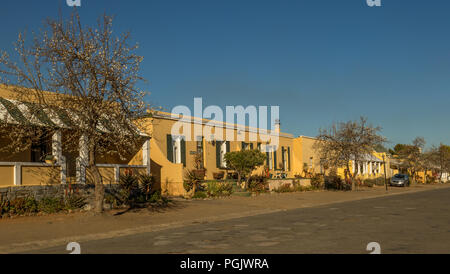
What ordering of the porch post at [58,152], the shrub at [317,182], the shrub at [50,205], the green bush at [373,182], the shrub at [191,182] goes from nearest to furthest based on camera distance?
the shrub at [50,205] < the porch post at [58,152] < the shrub at [191,182] < the shrub at [317,182] < the green bush at [373,182]

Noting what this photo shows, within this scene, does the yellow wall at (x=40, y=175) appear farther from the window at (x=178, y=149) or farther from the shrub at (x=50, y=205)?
the window at (x=178, y=149)

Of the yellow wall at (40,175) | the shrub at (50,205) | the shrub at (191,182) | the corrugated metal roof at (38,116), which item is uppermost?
the corrugated metal roof at (38,116)

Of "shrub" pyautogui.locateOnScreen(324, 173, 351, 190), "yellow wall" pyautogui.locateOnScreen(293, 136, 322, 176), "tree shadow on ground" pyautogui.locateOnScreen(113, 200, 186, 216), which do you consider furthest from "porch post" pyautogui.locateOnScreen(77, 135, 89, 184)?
"shrub" pyautogui.locateOnScreen(324, 173, 351, 190)

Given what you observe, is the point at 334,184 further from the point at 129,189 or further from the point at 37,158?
the point at 37,158

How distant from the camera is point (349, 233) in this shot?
1131 centimetres

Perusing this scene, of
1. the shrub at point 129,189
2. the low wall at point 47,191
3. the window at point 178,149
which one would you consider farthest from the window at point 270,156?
the low wall at point 47,191

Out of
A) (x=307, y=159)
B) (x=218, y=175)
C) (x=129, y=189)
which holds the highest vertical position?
(x=307, y=159)

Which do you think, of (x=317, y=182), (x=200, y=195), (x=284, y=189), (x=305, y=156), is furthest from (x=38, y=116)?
(x=305, y=156)

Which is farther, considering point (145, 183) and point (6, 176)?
point (145, 183)

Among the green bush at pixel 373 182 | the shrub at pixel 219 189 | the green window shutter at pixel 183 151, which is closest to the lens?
the shrub at pixel 219 189

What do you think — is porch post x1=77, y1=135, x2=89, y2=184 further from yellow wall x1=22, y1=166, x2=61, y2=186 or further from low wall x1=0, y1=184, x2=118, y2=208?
yellow wall x1=22, y1=166, x2=61, y2=186
